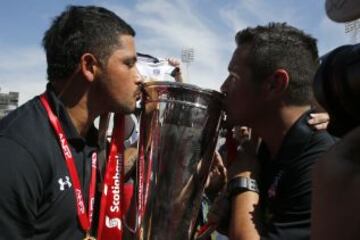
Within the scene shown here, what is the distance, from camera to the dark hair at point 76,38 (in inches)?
95.5

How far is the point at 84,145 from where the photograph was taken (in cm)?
230

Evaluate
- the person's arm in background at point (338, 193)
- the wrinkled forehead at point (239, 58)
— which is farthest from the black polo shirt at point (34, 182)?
the person's arm in background at point (338, 193)

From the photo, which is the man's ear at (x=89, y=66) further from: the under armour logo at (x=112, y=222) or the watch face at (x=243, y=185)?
the watch face at (x=243, y=185)

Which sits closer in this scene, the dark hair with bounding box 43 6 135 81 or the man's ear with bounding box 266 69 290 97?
the man's ear with bounding box 266 69 290 97

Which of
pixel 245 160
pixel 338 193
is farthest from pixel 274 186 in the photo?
pixel 338 193

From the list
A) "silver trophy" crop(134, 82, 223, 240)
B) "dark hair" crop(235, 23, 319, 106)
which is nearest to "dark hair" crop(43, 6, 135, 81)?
"silver trophy" crop(134, 82, 223, 240)

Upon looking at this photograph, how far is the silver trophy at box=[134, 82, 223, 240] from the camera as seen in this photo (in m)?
2.09

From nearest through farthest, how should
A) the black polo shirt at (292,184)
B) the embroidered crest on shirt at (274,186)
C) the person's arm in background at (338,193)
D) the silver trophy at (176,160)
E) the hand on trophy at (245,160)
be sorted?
the person's arm in background at (338,193)
the black polo shirt at (292,184)
the embroidered crest on shirt at (274,186)
the hand on trophy at (245,160)
the silver trophy at (176,160)

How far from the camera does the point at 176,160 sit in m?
2.12

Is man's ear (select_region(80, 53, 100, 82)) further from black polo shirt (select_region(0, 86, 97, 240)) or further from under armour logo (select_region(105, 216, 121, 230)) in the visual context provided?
under armour logo (select_region(105, 216, 121, 230))

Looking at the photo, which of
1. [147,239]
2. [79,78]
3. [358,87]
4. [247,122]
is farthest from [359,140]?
[79,78]

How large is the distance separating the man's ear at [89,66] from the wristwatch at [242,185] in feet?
3.26

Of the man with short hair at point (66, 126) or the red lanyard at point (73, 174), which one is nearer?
the man with short hair at point (66, 126)

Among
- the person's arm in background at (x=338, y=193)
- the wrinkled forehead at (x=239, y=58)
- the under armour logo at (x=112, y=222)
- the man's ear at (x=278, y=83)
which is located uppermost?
the wrinkled forehead at (x=239, y=58)
